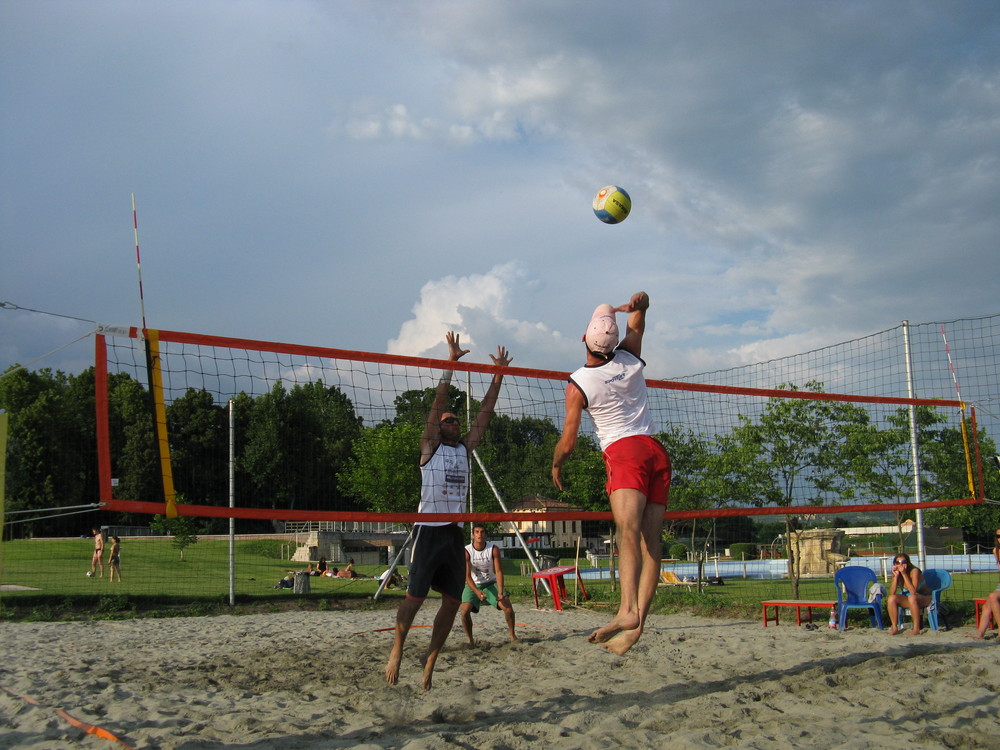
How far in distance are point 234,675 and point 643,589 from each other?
12.2 feet

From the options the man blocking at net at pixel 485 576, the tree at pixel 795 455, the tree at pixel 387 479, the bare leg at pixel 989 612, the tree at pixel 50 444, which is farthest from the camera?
the tree at pixel 50 444

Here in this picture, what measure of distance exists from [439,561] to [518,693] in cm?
106

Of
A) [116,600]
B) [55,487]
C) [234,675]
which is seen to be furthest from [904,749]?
[55,487]

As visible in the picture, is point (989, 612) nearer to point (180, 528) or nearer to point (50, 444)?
point (180, 528)

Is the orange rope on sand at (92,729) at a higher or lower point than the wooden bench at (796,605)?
higher

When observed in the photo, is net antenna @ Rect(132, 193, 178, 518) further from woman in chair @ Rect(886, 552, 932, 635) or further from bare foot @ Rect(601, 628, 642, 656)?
woman in chair @ Rect(886, 552, 932, 635)

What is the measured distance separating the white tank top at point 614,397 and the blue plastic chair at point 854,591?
238 inches

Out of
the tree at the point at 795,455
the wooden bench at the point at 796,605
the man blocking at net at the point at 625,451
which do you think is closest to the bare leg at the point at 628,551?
the man blocking at net at the point at 625,451

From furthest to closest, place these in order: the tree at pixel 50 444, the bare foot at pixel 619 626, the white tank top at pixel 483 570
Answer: the tree at pixel 50 444, the white tank top at pixel 483 570, the bare foot at pixel 619 626

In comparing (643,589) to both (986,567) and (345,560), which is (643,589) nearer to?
(986,567)

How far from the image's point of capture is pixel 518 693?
5531mm

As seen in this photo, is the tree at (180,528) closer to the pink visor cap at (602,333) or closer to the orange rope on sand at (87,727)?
the orange rope on sand at (87,727)

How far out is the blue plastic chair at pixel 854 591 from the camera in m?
9.02

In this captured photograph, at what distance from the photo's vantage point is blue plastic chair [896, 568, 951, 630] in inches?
345
